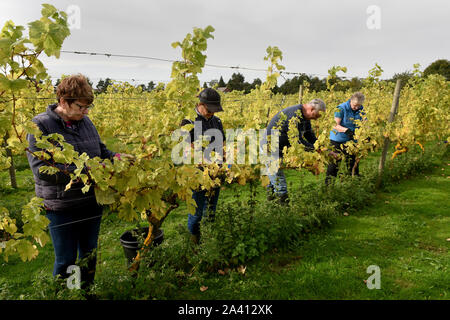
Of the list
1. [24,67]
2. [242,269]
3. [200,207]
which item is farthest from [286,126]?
[24,67]

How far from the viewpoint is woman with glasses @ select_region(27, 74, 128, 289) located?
184cm

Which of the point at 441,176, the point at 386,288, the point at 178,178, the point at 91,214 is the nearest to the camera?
the point at 178,178

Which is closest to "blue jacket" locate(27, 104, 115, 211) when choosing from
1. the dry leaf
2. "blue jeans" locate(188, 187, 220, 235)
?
"blue jeans" locate(188, 187, 220, 235)

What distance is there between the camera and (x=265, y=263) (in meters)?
3.22

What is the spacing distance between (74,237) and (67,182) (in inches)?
19.4

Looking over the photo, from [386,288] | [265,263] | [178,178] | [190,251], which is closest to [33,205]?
[178,178]

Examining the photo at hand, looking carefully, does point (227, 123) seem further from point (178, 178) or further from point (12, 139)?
point (12, 139)

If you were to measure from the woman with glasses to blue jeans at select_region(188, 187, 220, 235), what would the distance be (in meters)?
1.08

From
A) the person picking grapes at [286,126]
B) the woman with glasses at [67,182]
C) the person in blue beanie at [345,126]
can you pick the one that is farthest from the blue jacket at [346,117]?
the woman with glasses at [67,182]

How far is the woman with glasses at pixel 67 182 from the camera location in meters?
1.84

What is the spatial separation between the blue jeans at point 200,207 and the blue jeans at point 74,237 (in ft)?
3.55

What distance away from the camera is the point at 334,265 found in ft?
10.5

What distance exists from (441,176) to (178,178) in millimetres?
6931

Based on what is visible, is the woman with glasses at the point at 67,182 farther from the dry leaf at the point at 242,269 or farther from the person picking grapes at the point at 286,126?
the person picking grapes at the point at 286,126
